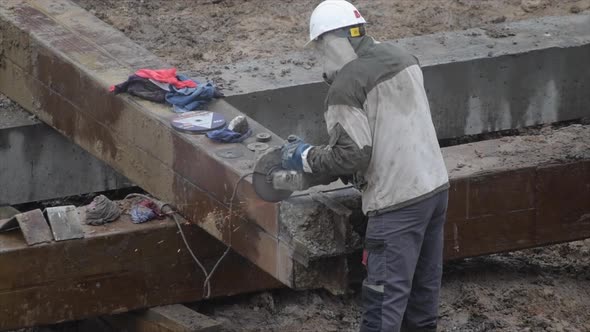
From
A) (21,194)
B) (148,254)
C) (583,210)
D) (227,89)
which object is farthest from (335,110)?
(21,194)

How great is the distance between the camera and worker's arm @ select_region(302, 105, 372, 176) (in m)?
5.49

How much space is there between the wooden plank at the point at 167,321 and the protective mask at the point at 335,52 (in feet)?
5.61

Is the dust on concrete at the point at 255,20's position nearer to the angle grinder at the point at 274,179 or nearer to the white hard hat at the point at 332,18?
the angle grinder at the point at 274,179

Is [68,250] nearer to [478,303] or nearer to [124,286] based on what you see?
[124,286]

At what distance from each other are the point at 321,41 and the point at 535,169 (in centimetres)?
196

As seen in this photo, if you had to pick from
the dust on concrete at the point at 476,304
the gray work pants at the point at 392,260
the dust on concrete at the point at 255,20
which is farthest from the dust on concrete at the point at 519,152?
the dust on concrete at the point at 255,20

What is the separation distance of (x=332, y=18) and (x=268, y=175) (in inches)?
33.2

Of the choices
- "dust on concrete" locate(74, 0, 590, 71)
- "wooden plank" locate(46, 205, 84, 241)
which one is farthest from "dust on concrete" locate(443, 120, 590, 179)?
"dust on concrete" locate(74, 0, 590, 71)

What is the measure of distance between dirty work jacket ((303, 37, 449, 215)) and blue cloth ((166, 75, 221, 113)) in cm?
148

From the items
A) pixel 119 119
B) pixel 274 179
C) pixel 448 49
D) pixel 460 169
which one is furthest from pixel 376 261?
pixel 448 49

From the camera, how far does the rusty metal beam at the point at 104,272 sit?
6422mm

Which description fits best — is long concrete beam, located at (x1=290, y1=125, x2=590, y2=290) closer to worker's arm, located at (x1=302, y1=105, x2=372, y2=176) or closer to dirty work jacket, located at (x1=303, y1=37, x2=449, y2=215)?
dirty work jacket, located at (x1=303, y1=37, x2=449, y2=215)

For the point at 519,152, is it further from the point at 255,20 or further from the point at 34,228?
the point at 255,20

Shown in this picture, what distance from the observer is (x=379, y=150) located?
5.59 m
